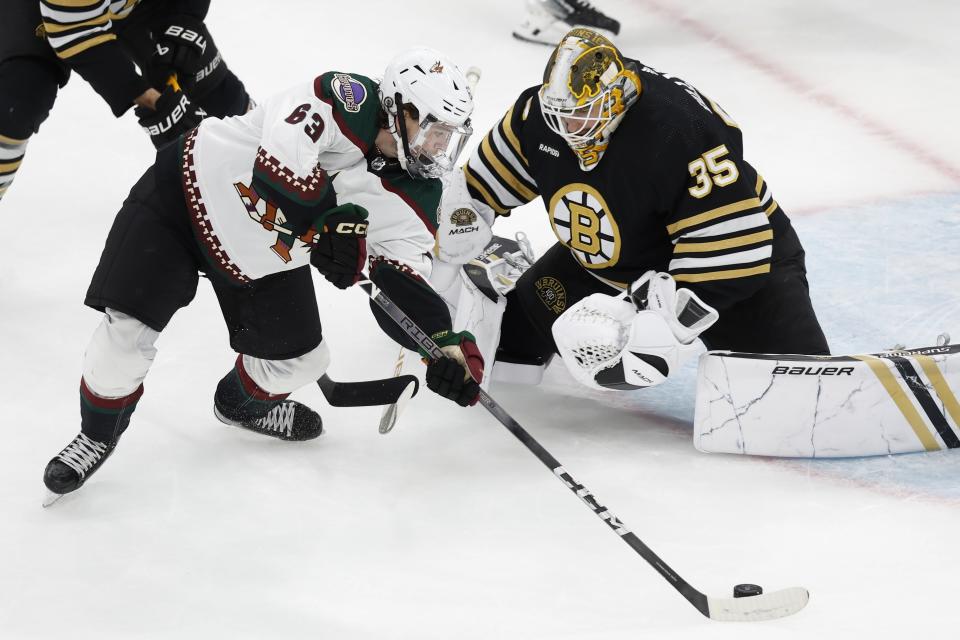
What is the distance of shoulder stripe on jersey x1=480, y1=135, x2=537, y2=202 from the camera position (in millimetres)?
3143

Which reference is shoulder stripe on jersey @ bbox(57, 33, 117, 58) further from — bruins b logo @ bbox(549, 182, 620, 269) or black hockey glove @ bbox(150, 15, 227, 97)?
bruins b logo @ bbox(549, 182, 620, 269)

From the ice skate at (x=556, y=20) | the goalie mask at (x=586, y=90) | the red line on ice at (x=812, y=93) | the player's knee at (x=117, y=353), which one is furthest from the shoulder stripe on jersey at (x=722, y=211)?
the ice skate at (x=556, y=20)

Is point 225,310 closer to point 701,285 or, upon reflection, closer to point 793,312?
point 701,285

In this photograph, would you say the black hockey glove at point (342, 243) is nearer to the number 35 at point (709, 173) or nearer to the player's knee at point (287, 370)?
the player's knee at point (287, 370)

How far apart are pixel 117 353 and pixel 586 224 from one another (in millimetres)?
1125

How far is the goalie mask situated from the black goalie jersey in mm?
67

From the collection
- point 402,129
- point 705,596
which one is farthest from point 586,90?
point 705,596

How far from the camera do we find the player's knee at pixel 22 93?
336 cm

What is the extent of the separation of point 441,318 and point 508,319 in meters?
0.59

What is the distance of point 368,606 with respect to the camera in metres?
2.43

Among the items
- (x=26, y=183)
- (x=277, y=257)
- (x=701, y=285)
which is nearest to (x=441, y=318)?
(x=277, y=257)

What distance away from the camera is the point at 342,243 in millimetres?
2527

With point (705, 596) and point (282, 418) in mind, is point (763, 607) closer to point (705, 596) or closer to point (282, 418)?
point (705, 596)

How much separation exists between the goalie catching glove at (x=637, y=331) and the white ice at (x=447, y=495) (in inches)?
10.7
